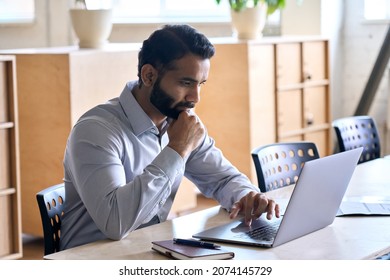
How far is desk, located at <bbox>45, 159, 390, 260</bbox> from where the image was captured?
196 centimetres

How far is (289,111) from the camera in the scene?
591 cm

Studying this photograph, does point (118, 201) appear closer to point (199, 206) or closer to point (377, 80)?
point (199, 206)

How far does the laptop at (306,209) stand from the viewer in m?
2.00

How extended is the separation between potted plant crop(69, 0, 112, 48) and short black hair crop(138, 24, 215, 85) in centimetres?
241

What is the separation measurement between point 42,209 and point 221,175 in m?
0.66

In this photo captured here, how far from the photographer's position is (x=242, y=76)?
549 centimetres

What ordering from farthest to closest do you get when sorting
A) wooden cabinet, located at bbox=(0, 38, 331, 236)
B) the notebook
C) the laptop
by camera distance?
1. wooden cabinet, located at bbox=(0, 38, 331, 236)
2. the laptop
3. the notebook

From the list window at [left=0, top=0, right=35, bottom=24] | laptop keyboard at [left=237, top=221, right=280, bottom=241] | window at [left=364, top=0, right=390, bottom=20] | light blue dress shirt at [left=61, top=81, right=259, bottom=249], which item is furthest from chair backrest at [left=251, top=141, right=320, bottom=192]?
window at [left=0, top=0, right=35, bottom=24]

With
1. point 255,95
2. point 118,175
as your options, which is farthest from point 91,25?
point 118,175

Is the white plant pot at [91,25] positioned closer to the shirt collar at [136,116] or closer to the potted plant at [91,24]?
the potted plant at [91,24]

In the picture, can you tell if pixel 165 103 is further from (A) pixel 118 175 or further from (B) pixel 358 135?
(B) pixel 358 135

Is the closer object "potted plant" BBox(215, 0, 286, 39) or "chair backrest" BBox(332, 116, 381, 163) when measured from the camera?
"chair backrest" BBox(332, 116, 381, 163)

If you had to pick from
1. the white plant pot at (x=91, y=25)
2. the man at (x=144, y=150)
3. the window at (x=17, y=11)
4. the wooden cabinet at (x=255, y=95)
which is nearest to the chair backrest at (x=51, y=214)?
the man at (x=144, y=150)

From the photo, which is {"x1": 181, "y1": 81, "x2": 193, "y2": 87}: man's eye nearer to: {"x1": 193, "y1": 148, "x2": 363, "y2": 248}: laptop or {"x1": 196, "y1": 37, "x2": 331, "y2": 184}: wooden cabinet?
{"x1": 193, "y1": 148, "x2": 363, "y2": 248}: laptop
